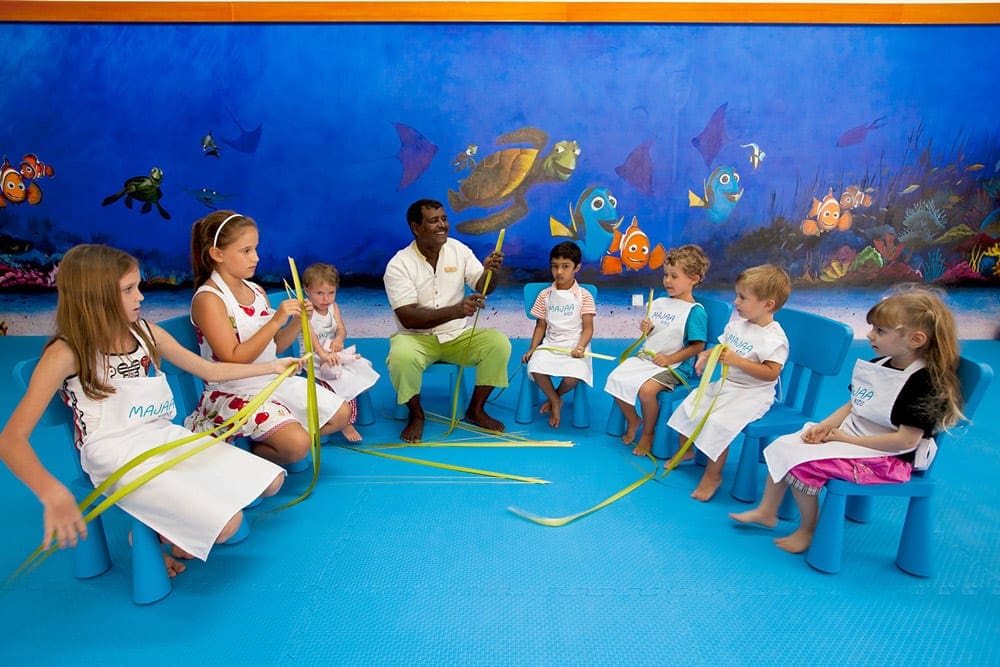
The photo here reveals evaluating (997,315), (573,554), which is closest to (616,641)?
(573,554)

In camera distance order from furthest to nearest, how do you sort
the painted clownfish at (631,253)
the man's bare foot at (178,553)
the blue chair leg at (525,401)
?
the painted clownfish at (631,253)
the blue chair leg at (525,401)
the man's bare foot at (178,553)

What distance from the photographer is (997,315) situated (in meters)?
5.69

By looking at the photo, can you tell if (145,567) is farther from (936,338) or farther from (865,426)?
(936,338)

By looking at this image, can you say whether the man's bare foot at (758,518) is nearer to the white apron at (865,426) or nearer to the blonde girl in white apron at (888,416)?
the blonde girl in white apron at (888,416)

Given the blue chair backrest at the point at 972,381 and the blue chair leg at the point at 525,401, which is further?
the blue chair leg at the point at 525,401

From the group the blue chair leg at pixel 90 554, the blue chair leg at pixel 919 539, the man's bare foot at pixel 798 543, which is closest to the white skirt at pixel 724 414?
the man's bare foot at pixel 798 543

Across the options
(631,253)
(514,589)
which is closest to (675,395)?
(514,589)

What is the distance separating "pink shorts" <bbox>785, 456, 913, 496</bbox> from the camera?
2168 millimetres

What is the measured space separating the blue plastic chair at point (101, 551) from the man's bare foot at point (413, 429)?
150 cm

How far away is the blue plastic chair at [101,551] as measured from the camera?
6.68ft

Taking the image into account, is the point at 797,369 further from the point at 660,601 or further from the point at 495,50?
the point at 495,50

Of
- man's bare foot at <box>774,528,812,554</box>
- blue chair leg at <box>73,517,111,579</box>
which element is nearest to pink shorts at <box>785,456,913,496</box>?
man's bare foot at <box>774,528,812,554</box>

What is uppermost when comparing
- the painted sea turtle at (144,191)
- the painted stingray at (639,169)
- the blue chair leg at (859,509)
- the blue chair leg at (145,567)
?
the painted stingray at (639,169)

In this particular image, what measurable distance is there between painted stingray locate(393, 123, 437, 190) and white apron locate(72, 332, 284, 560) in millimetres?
3724
